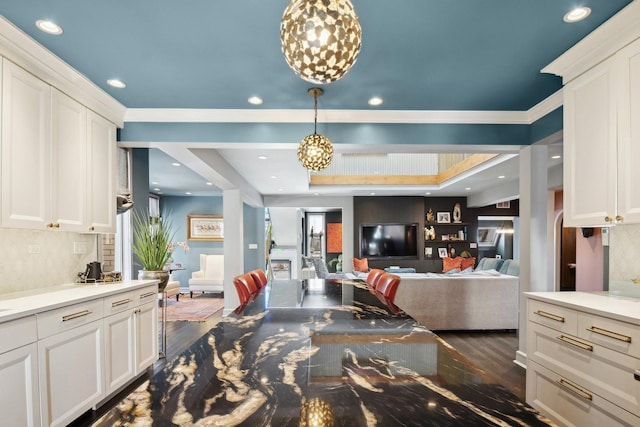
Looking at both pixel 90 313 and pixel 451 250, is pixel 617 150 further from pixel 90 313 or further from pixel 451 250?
pixel 451 250

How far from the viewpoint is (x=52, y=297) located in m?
2.18

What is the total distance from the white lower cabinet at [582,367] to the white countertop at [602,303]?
1.2 inches

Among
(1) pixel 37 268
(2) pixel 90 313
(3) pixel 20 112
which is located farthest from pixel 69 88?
(2) pixel 90 313

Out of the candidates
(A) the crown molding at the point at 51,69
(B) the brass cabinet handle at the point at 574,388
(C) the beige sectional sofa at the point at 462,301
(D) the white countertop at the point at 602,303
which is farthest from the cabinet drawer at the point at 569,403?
(A) the crown molding at the point at 51,69

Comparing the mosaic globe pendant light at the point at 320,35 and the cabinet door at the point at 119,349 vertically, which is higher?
the mosaic globe pendant light at the point at 320,35

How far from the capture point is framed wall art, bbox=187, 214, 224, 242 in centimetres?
877

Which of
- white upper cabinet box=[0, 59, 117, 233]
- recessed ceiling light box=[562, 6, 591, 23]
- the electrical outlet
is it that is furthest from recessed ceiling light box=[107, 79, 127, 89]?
recessed ceiling light box=[562, 6, 591, 23]

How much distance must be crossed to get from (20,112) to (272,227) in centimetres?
930

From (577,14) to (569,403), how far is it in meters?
2.18

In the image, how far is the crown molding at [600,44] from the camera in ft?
6.27

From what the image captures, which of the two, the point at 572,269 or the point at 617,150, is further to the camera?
the point at 572,269

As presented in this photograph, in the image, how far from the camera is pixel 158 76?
2.62m

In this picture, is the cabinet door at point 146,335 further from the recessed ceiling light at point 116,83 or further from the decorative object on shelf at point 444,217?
the decorative object on shelf at point 444,217

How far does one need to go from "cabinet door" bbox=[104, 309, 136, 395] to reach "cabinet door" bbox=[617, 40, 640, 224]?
342cm
